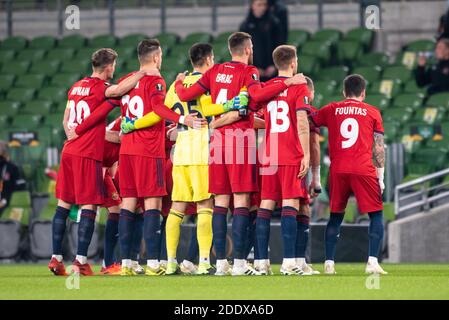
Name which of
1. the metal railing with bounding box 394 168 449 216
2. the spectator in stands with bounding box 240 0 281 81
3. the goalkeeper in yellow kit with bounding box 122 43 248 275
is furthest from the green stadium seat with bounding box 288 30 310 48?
the goalkeeper in yellow kit with bounding box 122 43 248 275

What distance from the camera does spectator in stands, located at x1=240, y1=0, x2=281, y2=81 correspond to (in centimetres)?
2025

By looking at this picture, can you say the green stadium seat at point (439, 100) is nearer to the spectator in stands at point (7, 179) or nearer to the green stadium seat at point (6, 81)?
the spectator in stands at point (7, 179)

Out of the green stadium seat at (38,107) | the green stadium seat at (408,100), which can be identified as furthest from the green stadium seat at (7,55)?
the green stadium seat at (408,100)

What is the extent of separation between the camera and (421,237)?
57.3ft

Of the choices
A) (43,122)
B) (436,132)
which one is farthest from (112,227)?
(43,122)

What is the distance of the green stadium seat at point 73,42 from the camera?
24.8m

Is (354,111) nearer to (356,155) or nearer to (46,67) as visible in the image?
(356,155)

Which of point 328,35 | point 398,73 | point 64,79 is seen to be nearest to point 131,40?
point 64,79

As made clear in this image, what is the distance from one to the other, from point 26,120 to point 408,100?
6135 mm

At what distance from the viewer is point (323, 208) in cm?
1814

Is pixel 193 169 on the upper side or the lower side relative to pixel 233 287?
upper

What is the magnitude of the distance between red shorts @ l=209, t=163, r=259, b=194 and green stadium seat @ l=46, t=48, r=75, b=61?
12.3m
